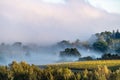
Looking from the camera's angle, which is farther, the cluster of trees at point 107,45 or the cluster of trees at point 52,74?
the cluster of trees at point 107,45

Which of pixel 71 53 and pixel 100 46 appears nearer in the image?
pixel 71 53

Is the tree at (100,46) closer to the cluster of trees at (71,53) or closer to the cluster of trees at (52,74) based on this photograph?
the cluster of trees at (71,53)

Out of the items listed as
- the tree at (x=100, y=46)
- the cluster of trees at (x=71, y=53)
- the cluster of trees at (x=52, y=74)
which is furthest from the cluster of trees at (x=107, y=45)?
the cluster of trees at (x=52, y=74)

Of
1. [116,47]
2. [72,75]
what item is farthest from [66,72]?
[116,47]

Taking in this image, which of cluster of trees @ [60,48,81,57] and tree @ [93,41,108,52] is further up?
tree @ [93,41,108,52]

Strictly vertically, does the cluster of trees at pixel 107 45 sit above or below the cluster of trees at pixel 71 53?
above

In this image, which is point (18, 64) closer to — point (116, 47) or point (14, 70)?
point (14, 70)

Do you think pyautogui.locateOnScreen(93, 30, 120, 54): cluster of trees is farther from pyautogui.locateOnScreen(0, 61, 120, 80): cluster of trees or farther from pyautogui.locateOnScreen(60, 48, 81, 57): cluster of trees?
pyautogui.locateOnScreen(0, 61, 120, 80): cluster of trees

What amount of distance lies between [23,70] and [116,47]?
109 meters

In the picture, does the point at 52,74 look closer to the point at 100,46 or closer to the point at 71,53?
the point at 71,53

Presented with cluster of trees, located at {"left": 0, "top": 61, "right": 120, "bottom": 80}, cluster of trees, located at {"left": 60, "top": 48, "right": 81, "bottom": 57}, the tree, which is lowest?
cluster of trees, located at {"left": 0, "top": 61, "right": 120, "bottom": 80}

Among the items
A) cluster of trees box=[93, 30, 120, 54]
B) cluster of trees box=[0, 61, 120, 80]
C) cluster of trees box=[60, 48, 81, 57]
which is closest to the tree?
cluster of trees box=[93, 30, 120, 54]

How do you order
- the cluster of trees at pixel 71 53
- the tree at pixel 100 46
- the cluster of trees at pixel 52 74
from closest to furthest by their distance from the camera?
the cluster of trees at pixel 52 74 → the cluster of trees at pixel 71 53 → the tree at pixel 100 46

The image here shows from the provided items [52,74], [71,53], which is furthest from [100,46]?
[52,74]
